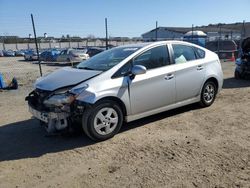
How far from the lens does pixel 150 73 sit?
5797 millimetres

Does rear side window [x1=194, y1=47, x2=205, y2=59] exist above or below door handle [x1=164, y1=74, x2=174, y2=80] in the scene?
above

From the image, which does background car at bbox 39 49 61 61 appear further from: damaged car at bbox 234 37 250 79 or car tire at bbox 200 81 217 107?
car tire at bbox 200 81 217 107

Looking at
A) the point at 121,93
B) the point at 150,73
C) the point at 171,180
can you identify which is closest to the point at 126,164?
the point at 171,180

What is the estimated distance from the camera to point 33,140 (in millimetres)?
5527

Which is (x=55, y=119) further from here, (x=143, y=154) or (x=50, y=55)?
(x=50, y=55)

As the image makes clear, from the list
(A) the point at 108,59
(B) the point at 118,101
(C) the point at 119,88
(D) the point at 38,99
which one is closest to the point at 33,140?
(D) the point at 38,99

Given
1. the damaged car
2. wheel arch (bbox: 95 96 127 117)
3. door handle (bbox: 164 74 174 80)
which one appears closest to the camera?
wheel arch (bbox: 95 96 127 117)

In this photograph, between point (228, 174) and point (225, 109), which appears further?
point (225, 109)

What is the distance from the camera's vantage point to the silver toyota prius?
199 inches

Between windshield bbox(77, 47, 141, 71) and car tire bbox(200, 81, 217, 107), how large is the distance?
1996 millimetres

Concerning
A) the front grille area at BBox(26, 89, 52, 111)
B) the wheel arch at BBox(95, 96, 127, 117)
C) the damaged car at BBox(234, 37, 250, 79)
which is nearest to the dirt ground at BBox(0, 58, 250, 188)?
the wheel arch at BBox(95, 96, 127, 117)

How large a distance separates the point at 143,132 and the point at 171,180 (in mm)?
1878

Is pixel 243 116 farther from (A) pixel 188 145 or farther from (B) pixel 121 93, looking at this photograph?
(B) pixel 121 93

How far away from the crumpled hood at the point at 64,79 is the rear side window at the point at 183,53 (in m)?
1.86
